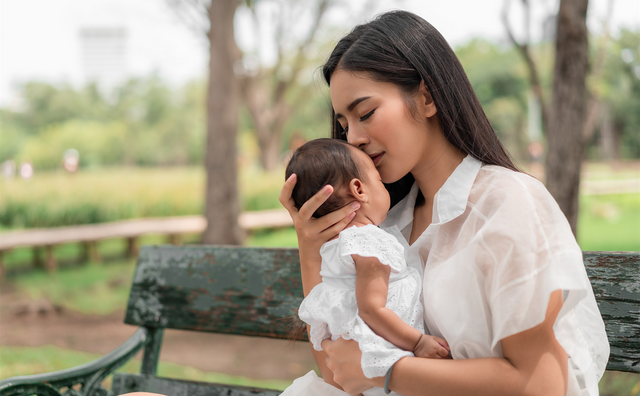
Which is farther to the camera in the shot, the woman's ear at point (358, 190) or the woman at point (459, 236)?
the woman's ear at point (358, 190)

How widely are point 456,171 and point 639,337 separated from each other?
842 mm

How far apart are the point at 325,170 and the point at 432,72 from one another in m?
0.45

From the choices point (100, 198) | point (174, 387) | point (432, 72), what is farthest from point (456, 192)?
point (100, 198)

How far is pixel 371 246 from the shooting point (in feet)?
4.69

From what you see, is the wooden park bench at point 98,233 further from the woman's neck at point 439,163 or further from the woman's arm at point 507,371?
the woman's arm at point 507,371

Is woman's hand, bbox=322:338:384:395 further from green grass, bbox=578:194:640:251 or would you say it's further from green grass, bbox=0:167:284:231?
green grass, bbox=0:167:284:231

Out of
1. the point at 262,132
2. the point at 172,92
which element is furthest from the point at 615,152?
the point at 172,92

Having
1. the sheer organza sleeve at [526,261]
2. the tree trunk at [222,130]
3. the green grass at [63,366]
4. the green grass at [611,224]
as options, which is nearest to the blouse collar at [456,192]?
the sheer organza sleeve at [526,261]

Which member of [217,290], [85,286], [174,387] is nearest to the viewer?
[174,387]

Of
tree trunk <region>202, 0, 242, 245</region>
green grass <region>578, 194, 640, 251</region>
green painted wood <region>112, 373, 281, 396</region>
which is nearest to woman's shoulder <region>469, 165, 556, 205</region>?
green painted wood <region>112, 373, 281, 396</region>

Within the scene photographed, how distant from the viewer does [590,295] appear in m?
1.50

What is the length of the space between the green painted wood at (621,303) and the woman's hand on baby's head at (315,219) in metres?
0.92

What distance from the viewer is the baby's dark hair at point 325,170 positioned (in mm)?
1559

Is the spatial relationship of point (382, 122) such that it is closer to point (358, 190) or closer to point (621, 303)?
point (358, 190)
